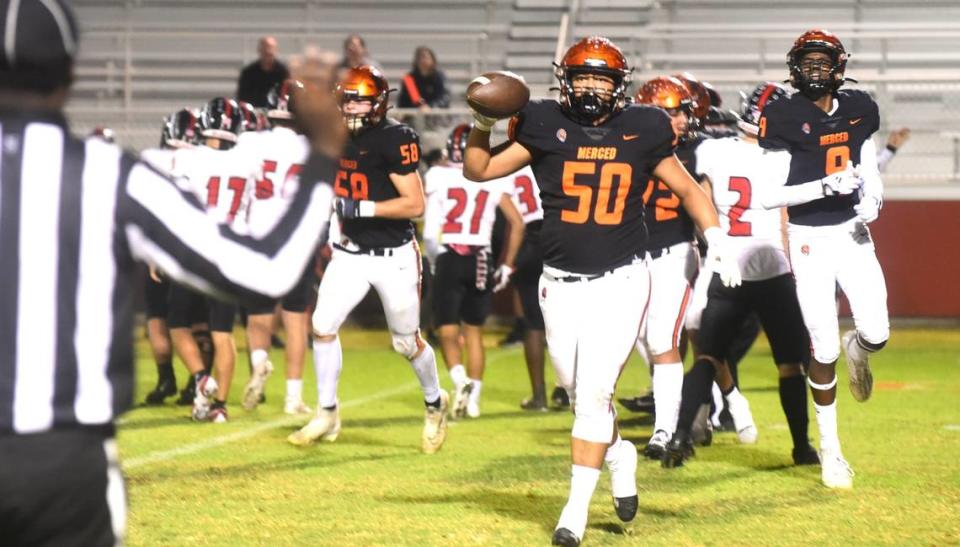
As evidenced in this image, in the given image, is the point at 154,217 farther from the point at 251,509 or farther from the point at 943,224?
the point at 943,224

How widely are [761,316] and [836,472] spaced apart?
1036 mm

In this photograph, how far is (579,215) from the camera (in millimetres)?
5410

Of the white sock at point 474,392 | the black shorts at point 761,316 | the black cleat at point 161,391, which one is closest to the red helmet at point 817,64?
the black shorts at point 761,316

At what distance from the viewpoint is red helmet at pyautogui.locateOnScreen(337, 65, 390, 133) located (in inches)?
291

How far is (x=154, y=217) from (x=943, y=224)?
41.6 ft

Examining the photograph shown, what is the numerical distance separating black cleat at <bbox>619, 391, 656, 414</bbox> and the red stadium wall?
594 cm

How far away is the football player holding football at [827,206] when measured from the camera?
20.8ft

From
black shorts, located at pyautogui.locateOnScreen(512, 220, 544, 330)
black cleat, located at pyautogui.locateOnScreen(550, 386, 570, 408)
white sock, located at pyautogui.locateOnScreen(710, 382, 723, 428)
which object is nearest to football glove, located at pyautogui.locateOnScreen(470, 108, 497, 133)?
white sock, located at pyautogui.locateOnScreen(710, 382, 723, 428)

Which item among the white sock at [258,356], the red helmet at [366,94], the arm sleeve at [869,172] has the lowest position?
the white sock at [258,356]

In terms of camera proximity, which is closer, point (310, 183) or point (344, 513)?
point (310, 183)

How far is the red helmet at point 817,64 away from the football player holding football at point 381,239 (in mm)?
2092

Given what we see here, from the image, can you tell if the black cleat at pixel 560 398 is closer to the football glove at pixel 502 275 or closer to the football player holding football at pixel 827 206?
the football glove at pixel 502 275

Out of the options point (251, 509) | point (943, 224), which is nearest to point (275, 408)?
point (251, 509)

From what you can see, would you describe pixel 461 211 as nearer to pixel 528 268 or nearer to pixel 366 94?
pixel 528 268
